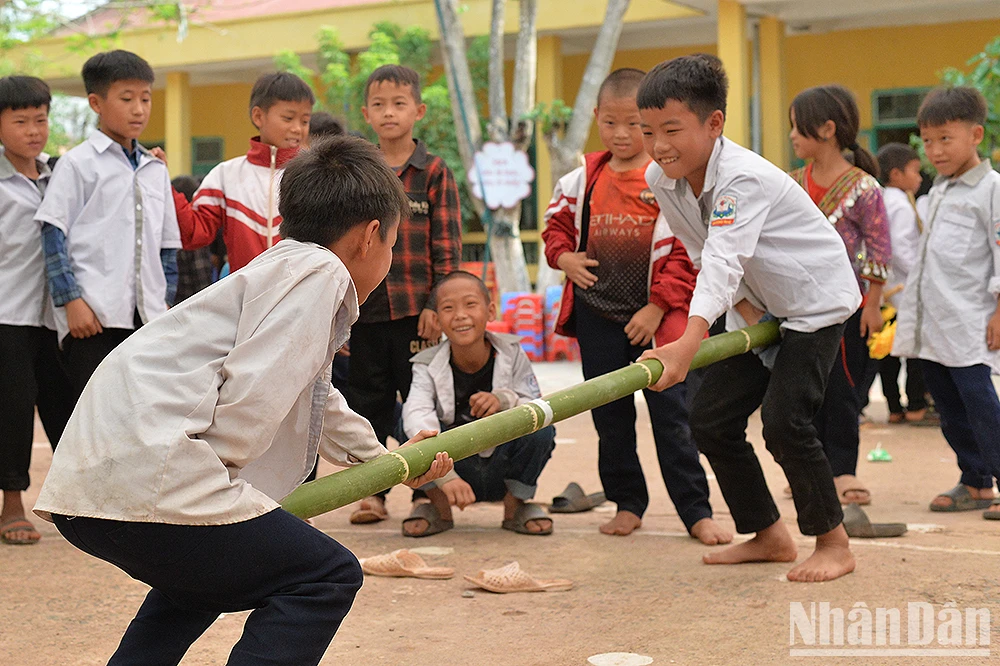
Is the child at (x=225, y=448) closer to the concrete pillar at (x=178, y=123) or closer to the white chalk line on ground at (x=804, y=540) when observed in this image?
the white chalk line on ground at (x=804, y=540)

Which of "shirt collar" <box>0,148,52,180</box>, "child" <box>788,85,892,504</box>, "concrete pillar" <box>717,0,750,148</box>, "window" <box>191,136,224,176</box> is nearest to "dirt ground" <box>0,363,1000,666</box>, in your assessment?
"child" <box>788,85,892,504</box>

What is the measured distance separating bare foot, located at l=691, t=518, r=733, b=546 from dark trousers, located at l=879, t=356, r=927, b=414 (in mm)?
3625

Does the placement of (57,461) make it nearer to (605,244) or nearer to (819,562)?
(819,562)

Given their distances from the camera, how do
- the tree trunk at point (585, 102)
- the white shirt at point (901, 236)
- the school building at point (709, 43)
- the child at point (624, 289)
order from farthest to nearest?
the school building at point (709, 43) → the tree trunk at point (585, 102) → the white shirt at point (901, 236) → the child at point (624, 289)

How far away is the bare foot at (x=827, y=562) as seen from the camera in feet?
11.5

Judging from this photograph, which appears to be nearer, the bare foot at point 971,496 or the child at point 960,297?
the child at point 960,297

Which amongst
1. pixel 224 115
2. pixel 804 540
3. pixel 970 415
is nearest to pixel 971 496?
pixel 970 415

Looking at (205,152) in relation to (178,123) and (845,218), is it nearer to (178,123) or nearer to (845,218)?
(178,123)

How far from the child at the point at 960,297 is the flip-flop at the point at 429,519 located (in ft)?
6.59

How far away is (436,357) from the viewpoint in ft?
14.5

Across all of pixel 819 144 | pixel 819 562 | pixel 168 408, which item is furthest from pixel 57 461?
pixel 819 144

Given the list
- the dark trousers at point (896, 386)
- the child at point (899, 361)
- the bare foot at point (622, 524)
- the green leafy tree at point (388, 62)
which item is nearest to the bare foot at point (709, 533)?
the bare foot at point (622, 524)

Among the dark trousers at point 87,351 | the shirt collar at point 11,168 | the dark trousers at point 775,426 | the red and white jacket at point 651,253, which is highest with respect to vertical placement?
the shirt collar at point 11,168

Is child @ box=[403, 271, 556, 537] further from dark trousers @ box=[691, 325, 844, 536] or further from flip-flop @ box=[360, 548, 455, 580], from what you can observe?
dark trousers @ box=[691, 325, 844, 536]
